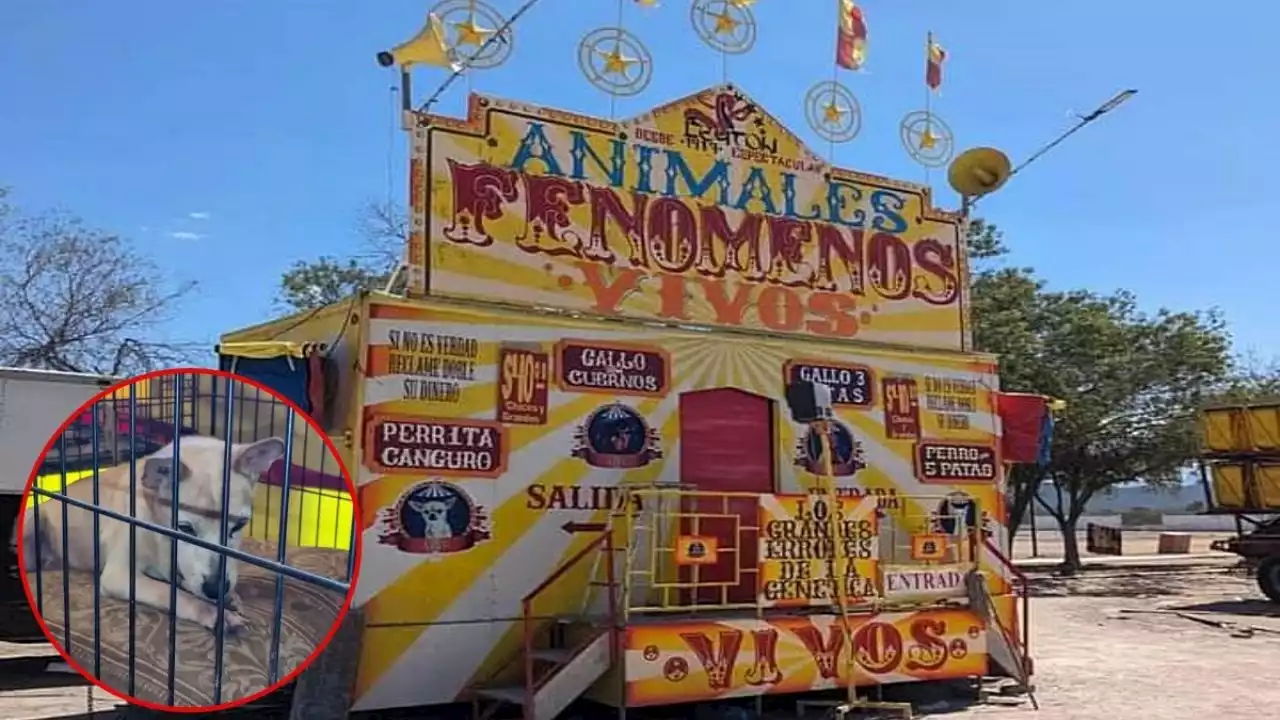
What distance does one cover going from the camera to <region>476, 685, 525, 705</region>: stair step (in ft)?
30.2

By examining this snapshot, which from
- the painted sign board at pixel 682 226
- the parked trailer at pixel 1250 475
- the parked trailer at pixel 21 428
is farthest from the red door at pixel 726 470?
the parked trailer at pixel 1250 475

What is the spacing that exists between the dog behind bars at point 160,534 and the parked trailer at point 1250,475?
71.6 feet

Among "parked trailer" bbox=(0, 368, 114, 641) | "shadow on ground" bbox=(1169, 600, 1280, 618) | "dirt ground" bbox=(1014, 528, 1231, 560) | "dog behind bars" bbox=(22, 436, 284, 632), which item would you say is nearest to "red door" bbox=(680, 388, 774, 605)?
"dog behind bars" bbox=(22, 436, 284, 632)

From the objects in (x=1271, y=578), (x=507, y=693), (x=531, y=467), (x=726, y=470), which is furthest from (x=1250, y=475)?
(x=507, y=693)

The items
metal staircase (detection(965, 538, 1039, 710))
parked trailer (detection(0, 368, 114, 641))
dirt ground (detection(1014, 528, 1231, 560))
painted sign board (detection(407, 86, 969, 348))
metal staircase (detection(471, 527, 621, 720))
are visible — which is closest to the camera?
metal staircase (detection(471, 527, 621, 720))

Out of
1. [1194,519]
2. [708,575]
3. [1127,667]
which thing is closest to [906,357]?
[708,575]

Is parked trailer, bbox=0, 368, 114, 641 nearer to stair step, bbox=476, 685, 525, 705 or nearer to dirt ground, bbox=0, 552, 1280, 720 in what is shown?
dirt ground, bbox=0, 552, 1280, 720

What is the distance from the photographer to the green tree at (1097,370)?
28250 mm

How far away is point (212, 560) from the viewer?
6277 millimetres

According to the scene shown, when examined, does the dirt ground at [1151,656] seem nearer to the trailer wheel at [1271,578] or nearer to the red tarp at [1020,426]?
the trailer wheel at [1271,578]

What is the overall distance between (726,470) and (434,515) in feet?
Answer: 9.67

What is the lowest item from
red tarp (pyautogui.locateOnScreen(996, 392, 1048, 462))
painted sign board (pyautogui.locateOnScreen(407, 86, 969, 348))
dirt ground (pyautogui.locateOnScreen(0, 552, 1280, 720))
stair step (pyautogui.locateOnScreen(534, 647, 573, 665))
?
dirt ground (pyautogui.locateOnScreen(0, 552, 1280, 720))

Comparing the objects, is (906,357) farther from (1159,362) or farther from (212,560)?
(1159,362)

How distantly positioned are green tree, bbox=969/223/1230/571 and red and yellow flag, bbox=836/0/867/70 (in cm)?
1523
